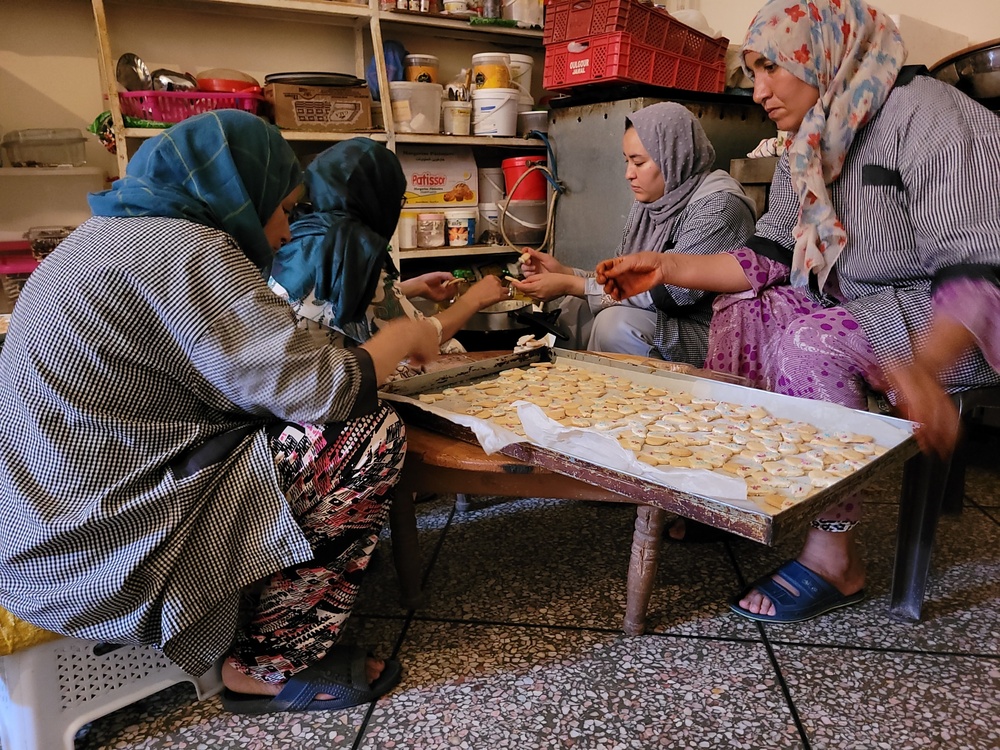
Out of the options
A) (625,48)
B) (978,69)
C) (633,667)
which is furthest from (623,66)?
(633,667)

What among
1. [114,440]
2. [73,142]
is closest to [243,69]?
[73,142]

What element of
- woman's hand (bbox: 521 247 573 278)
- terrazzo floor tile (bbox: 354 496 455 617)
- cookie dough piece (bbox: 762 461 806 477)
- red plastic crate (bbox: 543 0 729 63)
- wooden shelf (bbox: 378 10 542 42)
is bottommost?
terrazzo floor tile (bbox: 354 496 455 617)

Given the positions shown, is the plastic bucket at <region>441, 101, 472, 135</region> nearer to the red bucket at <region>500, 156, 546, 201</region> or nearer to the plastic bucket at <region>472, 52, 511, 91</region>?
the plastic bucket at <region>472, 52, 511, 91</region>

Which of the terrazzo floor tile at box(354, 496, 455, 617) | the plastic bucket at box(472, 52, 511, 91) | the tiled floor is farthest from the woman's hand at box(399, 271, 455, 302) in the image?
the plastic bucket at box(472, 52, 511, 91)

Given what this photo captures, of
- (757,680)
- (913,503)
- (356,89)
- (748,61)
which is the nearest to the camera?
(757,680)

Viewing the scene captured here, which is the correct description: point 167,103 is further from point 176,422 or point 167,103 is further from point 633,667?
point 633,667

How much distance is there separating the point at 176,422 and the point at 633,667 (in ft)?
3.23

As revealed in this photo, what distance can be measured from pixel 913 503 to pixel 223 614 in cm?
138

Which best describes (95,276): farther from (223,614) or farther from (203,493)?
(223,614)

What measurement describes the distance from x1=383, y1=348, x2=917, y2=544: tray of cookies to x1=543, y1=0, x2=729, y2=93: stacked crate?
159cm

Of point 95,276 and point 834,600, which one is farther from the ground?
point 95,276

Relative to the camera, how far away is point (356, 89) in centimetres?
300

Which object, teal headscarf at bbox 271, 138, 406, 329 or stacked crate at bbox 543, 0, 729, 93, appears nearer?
teal headscarf at bbox 271, 138, 406, 329

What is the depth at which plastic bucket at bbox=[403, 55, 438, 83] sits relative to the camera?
126 inches
